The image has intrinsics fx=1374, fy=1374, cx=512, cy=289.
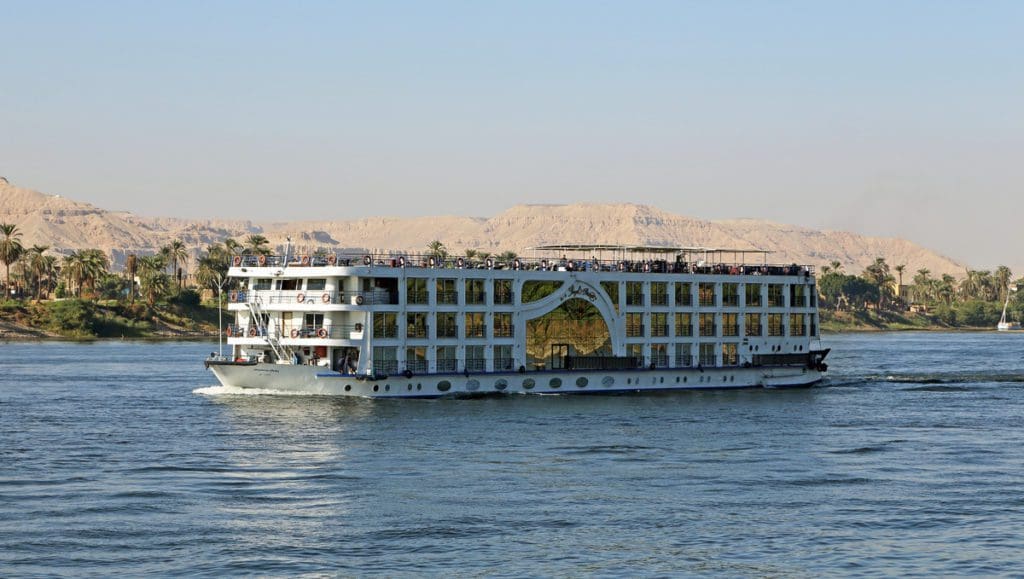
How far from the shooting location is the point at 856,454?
47.7 meters

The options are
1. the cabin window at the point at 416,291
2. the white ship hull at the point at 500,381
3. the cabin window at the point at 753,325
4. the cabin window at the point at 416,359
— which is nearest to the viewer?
the white ship hull at the point at 500,381

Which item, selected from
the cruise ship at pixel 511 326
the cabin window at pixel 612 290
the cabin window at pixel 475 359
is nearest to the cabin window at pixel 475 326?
the cruise ship at pixel 511 326

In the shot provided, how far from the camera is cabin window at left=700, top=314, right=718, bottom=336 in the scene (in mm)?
72250

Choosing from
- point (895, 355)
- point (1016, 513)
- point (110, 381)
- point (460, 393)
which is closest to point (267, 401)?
point (460, 393)

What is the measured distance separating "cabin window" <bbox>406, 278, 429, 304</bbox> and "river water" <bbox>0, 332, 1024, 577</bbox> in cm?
517

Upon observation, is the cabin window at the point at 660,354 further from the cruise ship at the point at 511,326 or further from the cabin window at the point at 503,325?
the cabin window at the point at 503,325

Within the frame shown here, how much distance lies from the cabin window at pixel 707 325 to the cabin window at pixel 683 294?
1.17 meters

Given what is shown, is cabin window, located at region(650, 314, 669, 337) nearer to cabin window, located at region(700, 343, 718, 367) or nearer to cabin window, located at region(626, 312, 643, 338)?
cabin window, located at region(626, 312, 643, 338)

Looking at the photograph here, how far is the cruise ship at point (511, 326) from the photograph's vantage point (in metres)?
60.7

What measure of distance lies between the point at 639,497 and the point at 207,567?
1336 centimetres

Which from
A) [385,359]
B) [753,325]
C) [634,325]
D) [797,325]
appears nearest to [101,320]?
[634,325]

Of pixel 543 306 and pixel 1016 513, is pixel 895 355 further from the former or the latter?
pixel 1016 513

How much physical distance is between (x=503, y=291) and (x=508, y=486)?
86.6 feet

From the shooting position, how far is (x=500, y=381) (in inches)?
2539
